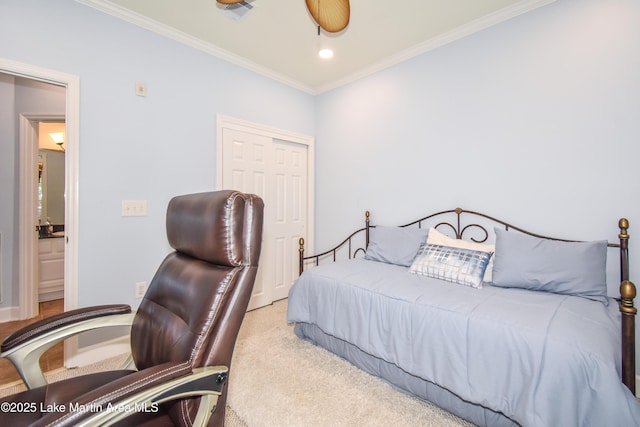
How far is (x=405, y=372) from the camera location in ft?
5.73

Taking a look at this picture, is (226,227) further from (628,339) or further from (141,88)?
(141,88)

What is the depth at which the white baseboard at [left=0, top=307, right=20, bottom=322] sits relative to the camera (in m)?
2.84

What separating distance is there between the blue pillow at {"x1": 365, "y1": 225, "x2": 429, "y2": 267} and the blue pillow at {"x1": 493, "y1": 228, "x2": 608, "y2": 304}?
0.67 metres

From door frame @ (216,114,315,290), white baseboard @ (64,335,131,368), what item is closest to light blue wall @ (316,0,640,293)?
door frame @ (216,114,315,290)

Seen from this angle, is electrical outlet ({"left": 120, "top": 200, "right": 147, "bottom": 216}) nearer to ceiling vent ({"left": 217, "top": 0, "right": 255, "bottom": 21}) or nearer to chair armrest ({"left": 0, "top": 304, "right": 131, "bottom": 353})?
chair armrest ({"left": 0, "top": 304, "right": 131, "bottom": 353})

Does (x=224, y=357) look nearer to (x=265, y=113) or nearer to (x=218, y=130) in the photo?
(x=218, y=130)

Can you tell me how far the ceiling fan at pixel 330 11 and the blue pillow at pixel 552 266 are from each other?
1.87 metres

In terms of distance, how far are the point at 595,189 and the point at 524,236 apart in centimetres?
54

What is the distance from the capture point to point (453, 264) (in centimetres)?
207

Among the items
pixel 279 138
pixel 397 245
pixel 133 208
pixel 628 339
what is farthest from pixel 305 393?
pixel 279 138

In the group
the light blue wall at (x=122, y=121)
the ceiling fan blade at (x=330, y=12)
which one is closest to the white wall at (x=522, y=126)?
the ceiling fan blade at (x=330, y=12)

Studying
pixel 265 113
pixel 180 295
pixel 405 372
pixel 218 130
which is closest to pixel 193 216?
pixel 180 295

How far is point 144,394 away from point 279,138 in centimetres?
299

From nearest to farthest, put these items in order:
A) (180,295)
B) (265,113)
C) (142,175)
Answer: (180,295) < (142,175) < (265,113)
